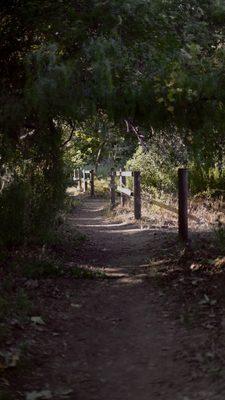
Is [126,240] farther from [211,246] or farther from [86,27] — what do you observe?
[86,27]

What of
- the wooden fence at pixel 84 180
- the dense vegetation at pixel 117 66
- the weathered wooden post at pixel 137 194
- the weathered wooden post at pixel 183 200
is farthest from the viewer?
the wooden fence at pixel 84 180

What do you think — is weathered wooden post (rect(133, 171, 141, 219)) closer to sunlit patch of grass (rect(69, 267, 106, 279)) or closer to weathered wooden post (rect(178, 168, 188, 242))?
weathered wooden post (rect(178, 168, 188, 242))

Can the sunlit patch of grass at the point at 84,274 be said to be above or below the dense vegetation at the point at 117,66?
below

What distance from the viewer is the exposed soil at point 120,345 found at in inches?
180

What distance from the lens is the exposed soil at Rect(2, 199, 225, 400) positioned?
457 cm

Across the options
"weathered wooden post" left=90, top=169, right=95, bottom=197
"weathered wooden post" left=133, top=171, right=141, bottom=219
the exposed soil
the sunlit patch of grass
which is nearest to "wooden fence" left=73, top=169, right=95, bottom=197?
"weathered wooden post" left=90, top=169, right=95, bottom=197

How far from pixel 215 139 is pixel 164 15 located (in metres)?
1.73

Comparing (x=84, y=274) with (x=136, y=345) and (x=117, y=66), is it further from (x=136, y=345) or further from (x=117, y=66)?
(x=117, y=66)

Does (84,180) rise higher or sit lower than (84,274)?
higher

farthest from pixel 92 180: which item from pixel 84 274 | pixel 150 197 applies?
pixel 84 274

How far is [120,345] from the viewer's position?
564 cm

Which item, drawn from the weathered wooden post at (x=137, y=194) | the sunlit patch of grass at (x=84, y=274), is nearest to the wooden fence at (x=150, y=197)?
the weathered wooden post at (x=137, y=194)

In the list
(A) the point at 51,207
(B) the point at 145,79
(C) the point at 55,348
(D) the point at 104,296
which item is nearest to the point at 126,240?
(A) the point at 51,207

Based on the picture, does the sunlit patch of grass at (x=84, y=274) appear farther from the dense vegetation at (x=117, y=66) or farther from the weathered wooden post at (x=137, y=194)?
the weathered wooden post at (x=137, y=194)
